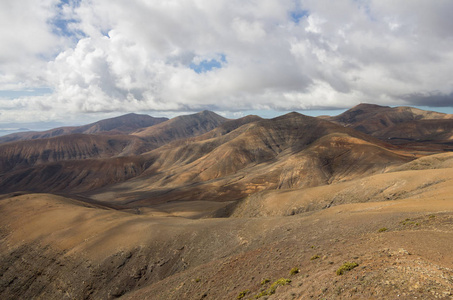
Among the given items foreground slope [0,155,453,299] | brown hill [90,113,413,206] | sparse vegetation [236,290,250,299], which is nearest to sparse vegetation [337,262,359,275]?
foreground slope [0,155,453,299]

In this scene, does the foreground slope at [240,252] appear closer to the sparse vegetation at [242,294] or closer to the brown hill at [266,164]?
the sparse vegetation at [242,294]

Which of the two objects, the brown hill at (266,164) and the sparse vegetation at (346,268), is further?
the brown hill at (266,164)

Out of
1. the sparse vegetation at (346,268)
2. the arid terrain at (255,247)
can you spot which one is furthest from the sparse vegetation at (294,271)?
the sparse vegetation at (346,268)

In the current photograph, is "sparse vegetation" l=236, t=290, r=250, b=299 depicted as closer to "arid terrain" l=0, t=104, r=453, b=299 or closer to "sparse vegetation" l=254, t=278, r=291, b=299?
"arid terrain" l=0, t=104, r=453, b=299

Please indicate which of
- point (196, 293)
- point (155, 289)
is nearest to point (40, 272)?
point (155, 289)

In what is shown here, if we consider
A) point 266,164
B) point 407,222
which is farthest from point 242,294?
point 266,164

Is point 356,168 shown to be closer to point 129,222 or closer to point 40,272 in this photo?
point 129,222

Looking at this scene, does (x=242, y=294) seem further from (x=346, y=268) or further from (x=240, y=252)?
(x=240, y=252)

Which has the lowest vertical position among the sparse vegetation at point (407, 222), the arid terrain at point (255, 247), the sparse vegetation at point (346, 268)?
the arid terrain at point (255, 247)
